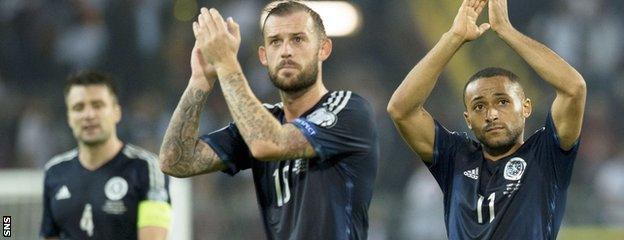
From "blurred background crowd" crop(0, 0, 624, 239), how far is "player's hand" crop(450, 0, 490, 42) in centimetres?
600

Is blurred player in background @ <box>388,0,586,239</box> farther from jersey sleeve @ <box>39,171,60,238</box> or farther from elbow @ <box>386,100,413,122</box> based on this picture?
→ jersey sleeve @ <box>39,171,60,238</box>

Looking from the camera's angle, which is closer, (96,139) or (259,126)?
(259,126)

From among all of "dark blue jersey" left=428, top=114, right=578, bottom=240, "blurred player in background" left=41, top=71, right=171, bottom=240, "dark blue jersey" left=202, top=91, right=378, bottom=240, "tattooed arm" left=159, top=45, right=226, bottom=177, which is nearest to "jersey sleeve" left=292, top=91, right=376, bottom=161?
"dark blue jersey" left=202, top=91, right=378, bottom=240

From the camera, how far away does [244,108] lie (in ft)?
13.5

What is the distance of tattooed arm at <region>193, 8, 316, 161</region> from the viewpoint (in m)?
4.09

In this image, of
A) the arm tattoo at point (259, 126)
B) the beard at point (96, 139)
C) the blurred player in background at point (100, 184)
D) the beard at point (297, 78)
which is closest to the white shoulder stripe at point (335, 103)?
the beard at point (297, 78)

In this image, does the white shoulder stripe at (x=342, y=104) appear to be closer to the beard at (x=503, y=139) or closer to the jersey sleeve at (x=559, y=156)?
the beard at (x=503, y=139)

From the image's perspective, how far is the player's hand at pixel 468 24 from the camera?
443cm

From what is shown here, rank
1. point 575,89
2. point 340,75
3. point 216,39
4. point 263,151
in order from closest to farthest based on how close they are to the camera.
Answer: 1. point 263,151
2. point 216,39
3. point 575,89
4. point 340,75

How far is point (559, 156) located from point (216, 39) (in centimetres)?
143

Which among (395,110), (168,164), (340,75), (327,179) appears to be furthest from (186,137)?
(340,75)

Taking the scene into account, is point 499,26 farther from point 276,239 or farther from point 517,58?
point 517,58

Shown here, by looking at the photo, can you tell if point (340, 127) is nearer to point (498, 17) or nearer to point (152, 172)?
point (498, 17)

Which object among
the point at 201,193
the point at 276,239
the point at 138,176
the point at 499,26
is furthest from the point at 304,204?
the point at 201,193
